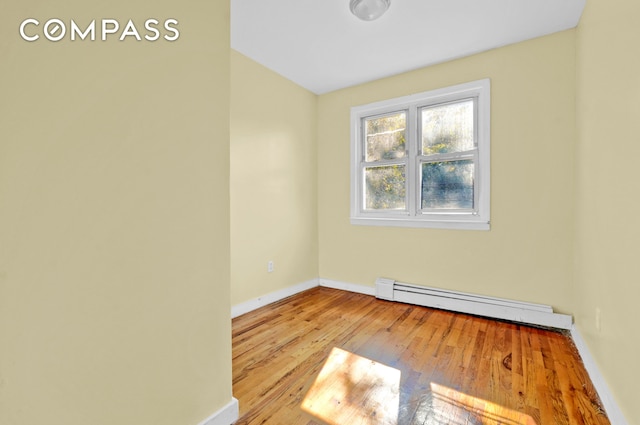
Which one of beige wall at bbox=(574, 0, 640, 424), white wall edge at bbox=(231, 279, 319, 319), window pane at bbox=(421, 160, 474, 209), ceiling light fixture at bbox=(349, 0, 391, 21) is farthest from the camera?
window pane at bbox=(421, 160, 474, 209)

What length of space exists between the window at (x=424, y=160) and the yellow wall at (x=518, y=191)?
10 cm

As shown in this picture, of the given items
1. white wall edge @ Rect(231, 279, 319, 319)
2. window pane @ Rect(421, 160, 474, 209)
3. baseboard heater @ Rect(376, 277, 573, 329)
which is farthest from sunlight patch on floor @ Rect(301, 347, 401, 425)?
window pane @ Rect(421, 160, 474, 209)

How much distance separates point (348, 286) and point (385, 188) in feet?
4.24

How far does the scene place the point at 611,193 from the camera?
1.48 m

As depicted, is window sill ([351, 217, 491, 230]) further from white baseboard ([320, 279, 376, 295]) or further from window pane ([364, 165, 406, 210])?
white baseboard ([320, 279, 376, 295])

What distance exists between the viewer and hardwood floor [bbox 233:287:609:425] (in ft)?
4.74

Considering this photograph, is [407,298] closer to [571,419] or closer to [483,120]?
[571,419]

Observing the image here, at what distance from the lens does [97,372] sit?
3.19 feet

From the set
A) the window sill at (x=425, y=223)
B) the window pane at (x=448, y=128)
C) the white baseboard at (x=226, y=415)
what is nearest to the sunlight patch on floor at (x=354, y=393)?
the white baseboard at (x=226, y=415)

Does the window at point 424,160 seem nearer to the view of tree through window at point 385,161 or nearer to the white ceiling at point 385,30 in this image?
the view of tree through window at point 385,161

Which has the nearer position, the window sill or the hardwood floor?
the hardwood floor

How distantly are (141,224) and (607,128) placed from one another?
7.74 feet

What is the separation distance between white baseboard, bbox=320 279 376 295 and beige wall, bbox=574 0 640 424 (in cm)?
185

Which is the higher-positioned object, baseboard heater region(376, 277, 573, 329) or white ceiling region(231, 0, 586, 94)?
white ceiling region(231, 0, 586, 94)
